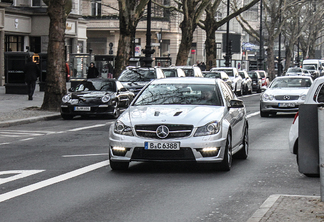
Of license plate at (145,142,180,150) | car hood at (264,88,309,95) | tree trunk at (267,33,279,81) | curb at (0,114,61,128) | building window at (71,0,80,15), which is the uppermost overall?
building window at (71,0,80,15)

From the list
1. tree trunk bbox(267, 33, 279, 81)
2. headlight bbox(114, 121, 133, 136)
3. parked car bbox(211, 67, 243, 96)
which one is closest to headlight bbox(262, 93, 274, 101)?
headlight bbox(114, 121, 133, 136)

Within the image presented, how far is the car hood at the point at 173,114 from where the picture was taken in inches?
395

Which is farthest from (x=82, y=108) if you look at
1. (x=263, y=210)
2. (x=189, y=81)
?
(x=263, y=210)

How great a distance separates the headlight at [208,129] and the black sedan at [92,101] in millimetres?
12514

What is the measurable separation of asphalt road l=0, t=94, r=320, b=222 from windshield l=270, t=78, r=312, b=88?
1012cm

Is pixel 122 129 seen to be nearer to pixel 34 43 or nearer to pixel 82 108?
pixel 82 108

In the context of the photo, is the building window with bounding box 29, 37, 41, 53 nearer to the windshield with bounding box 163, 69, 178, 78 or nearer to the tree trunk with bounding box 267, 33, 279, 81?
the windshield with bounding box 163, 69, 178, 78

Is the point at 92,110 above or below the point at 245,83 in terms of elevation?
below

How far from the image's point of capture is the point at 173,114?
1025 cm

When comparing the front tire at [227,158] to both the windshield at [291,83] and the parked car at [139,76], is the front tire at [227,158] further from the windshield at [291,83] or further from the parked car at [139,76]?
the parked car at [139,76]

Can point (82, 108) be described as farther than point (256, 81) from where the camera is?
No

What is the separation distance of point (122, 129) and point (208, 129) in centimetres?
119

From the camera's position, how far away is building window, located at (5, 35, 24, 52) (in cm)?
4612

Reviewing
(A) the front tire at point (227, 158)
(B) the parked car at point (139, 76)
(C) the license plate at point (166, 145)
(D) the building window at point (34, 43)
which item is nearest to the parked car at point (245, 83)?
(D) the building window at point (34, 43)
